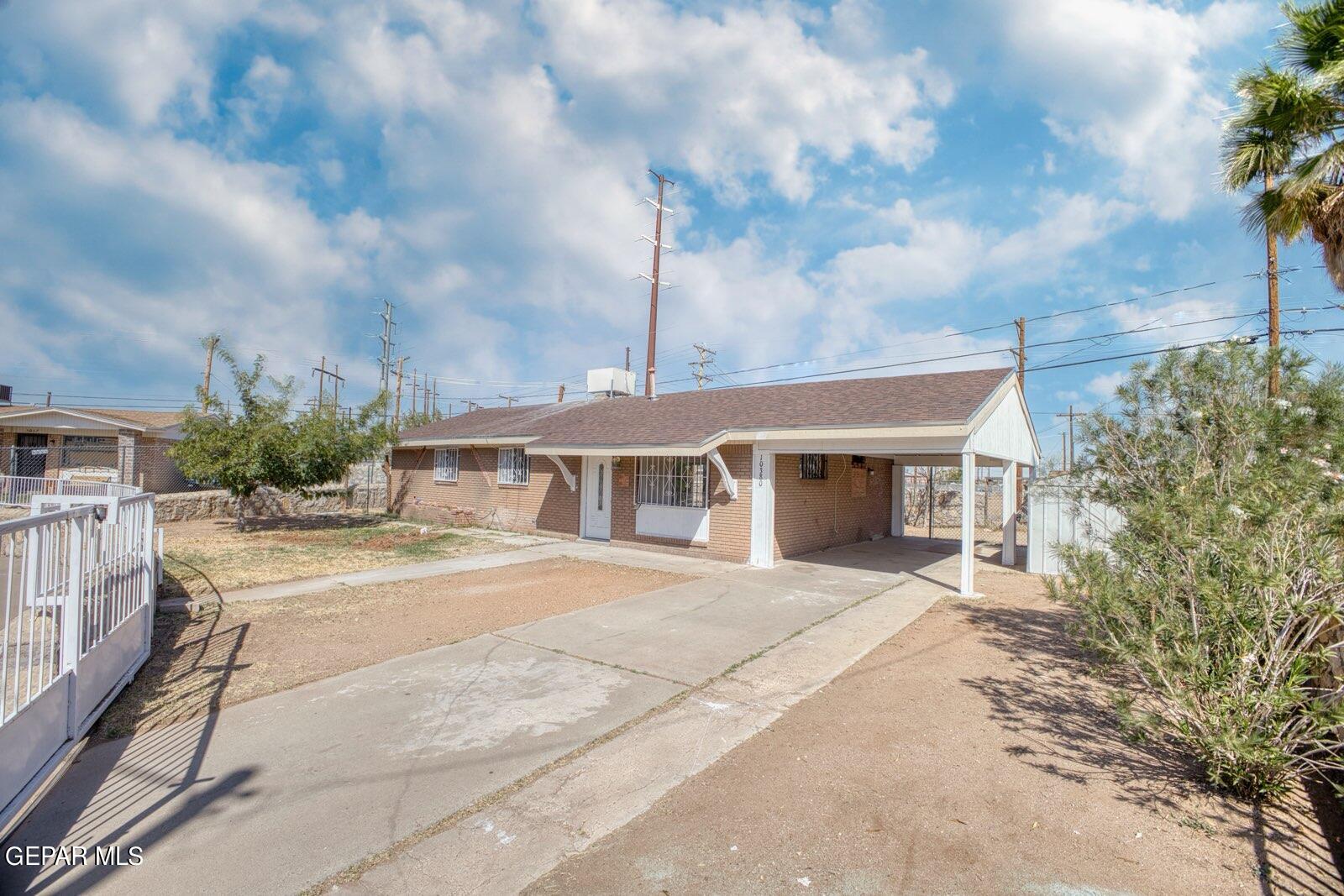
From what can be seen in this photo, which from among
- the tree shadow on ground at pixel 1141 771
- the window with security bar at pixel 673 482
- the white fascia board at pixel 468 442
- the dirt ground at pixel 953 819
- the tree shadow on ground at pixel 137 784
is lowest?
the tree shadow on ground at pixel 137 784

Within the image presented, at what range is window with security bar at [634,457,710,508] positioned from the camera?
13617 millimetres

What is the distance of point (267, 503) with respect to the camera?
20859 millimetres

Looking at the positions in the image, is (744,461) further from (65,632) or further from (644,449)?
(65,632)

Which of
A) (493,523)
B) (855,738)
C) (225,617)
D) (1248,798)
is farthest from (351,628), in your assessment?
(493,523)

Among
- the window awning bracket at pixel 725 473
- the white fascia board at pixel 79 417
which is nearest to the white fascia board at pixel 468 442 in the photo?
the window awning bracket at pixel 725 473

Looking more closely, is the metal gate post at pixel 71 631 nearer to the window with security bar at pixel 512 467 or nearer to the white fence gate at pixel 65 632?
the white fence gate at pixel 65 632

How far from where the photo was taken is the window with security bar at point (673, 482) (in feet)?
44.7

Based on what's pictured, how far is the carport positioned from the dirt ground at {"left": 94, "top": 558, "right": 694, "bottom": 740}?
2.50m

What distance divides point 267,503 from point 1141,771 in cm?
2324

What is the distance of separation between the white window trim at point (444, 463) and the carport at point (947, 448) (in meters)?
11.2

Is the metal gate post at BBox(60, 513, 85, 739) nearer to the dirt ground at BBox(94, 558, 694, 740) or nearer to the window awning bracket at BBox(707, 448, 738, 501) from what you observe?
the dirt ground at BBox(94, 558, 694, 740)

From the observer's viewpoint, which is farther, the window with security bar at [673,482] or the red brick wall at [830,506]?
the window with security bar at [673,482]

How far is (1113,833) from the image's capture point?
3.37 meters

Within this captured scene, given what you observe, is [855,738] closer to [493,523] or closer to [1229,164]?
[1229,164]
